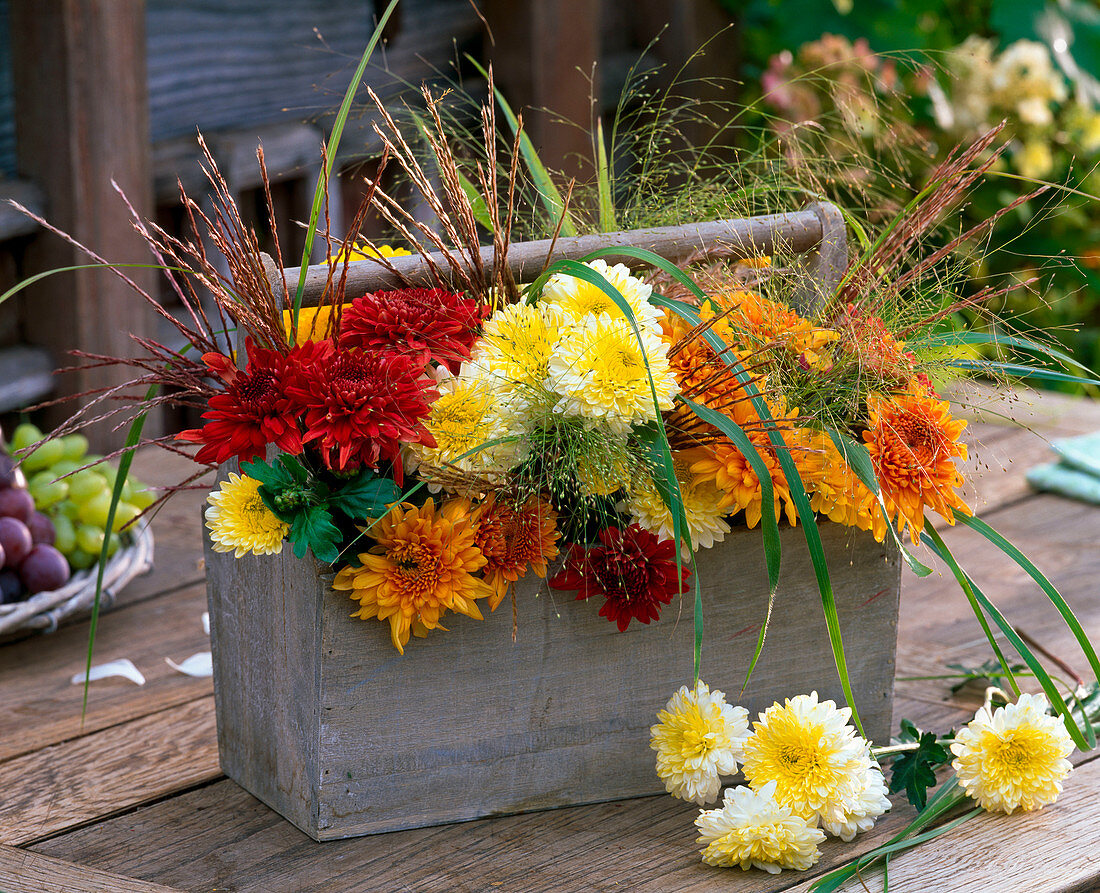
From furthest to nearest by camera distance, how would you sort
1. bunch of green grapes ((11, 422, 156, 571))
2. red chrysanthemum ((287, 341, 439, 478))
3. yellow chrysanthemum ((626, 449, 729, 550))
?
bunch of green grapes ((11, 422, 156, 571)), yellow chrysanthemum ((626, 449, 729, 550)), red chrysanthemum ((287, 341, 439, 478))

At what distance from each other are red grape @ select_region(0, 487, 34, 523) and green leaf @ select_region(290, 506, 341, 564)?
0.54 m

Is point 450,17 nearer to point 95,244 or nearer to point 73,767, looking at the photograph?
point 95,244

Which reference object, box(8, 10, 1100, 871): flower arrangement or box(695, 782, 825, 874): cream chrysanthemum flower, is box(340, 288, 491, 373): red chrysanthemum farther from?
box(695, 782, 825, 874): cream chrysanthemum flower

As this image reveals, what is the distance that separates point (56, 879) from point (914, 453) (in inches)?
24.3

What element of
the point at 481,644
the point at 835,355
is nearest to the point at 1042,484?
the point at 835,355

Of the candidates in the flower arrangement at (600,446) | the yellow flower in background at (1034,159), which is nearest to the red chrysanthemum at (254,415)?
the flower arrangement at (600,446)

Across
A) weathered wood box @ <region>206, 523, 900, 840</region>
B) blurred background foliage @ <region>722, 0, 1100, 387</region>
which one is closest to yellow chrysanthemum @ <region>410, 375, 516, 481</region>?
weathered wood box @ <region>206, 523, 900, 840</region>

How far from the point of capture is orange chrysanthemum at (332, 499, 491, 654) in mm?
750

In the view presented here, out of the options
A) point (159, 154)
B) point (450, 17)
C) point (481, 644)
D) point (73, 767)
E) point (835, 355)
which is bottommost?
point (73, 767)

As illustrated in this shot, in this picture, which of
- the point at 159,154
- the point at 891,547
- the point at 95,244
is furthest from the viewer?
the point at 159,154

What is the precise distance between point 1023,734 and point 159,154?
1.85 meters

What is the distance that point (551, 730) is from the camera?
0.85 m

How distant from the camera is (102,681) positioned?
1073 millimetres

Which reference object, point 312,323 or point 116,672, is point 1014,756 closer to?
point 312,323
